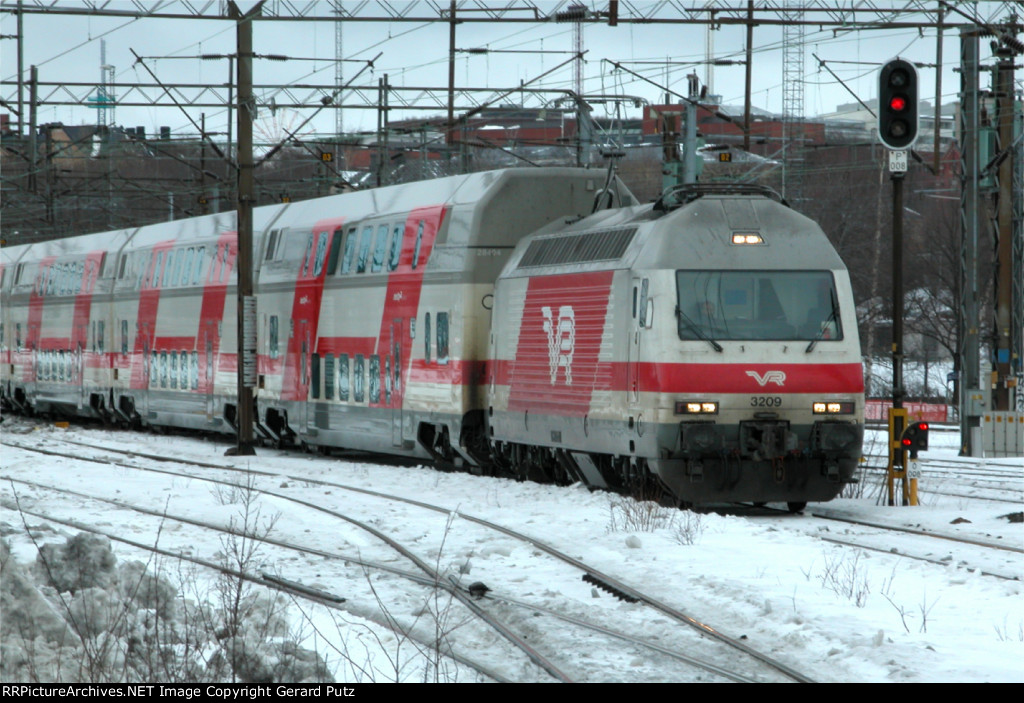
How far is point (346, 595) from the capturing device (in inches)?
421

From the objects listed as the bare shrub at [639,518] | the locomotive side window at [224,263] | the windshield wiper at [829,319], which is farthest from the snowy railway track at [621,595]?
the locomotive side window at [224,263]

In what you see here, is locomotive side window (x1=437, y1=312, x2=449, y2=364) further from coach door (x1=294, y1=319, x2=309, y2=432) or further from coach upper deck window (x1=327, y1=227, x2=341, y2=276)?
coach door (x1=294, y1=319, x2=309, y2=432)

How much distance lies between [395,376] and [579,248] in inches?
203

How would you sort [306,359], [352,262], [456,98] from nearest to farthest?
[352,262], [306,359], [456,98]

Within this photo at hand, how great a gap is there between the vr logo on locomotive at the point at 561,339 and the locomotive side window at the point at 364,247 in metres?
5.32

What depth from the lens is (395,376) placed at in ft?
71.0

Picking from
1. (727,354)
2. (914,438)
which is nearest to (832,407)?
(727,354)

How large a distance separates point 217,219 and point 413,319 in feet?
28.0

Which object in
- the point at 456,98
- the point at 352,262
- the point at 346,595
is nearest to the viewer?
the point at 346,595

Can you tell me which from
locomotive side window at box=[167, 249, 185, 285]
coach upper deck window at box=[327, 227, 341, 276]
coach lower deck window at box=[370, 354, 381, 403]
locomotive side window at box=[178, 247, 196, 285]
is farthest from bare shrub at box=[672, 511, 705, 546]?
locomotive side window at box=[167, 249, 185, 285]

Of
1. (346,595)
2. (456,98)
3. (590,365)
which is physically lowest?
(346,595)

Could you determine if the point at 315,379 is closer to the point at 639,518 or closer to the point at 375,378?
the point at 375,378

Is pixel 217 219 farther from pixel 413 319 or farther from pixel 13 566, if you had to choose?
pixel 13 566
